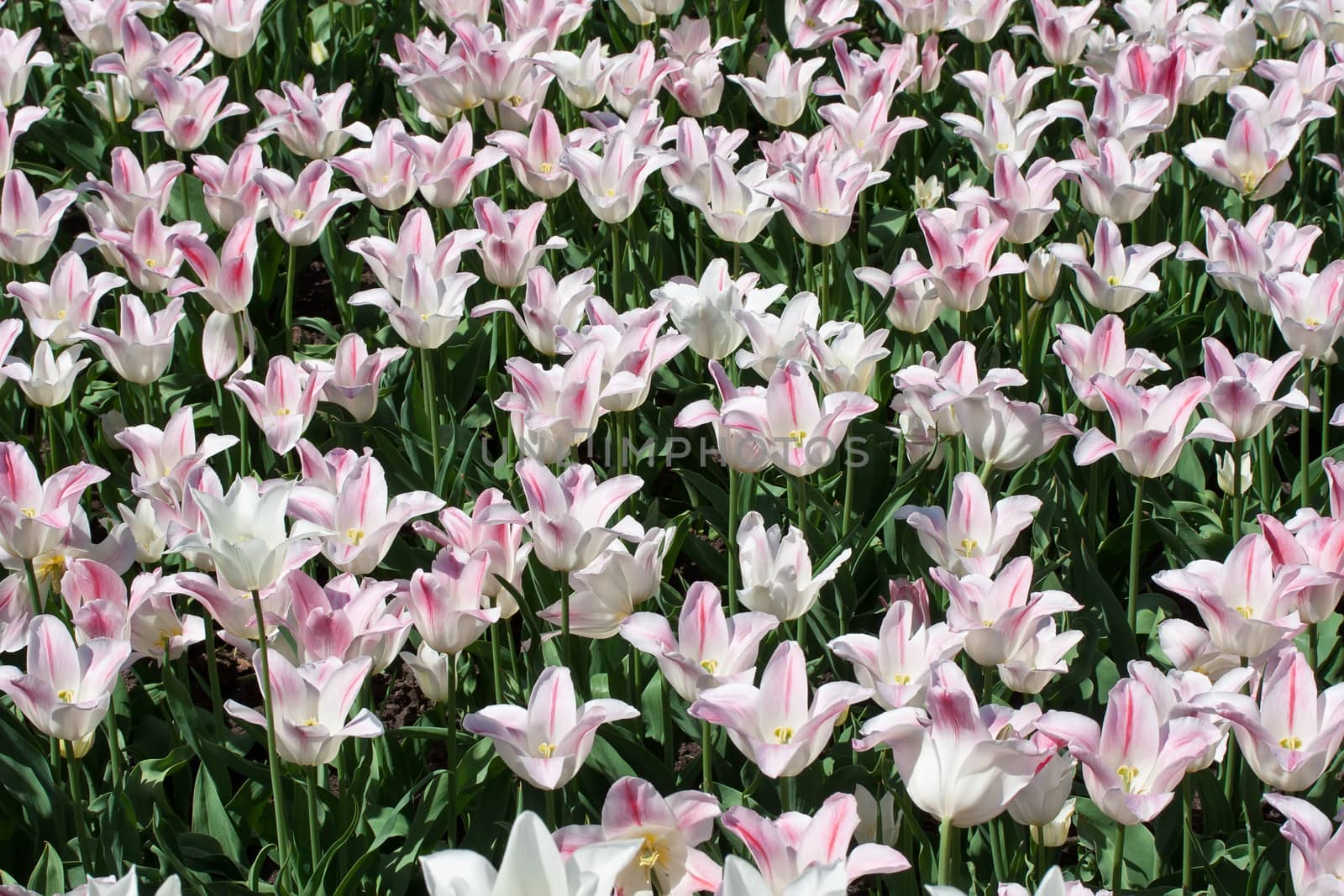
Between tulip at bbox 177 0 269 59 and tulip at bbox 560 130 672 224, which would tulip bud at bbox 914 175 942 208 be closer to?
tulip at bbox 560 130 672 224

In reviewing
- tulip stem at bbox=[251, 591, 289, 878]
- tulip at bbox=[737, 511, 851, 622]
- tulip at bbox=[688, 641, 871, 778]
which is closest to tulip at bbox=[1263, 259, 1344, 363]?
tulip at bbox=[737, 511, 851, 622]

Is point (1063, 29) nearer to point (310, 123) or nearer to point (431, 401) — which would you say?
point (310, 123)

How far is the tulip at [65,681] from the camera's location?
190cm

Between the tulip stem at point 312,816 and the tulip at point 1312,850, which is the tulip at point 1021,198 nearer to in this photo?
the tulip at point 1312,850

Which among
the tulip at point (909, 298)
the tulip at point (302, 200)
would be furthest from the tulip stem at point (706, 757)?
the tulip at point (302, 200)

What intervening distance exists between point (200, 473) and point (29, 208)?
116cm

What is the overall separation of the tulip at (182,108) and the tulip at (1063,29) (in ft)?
6.67

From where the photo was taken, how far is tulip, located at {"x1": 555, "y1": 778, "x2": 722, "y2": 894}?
1.67 metres

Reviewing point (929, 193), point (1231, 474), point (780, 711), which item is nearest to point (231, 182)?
point (929, 193)

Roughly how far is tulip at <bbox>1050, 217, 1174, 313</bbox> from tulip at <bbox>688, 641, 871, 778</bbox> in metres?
1.34

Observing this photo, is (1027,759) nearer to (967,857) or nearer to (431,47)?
(967,857)

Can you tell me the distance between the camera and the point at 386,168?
3334 mm

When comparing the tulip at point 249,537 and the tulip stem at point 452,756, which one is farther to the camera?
the tulip stem at point 452,756

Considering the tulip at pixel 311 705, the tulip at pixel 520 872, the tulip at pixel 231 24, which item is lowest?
the tulip at pixel 311 705
